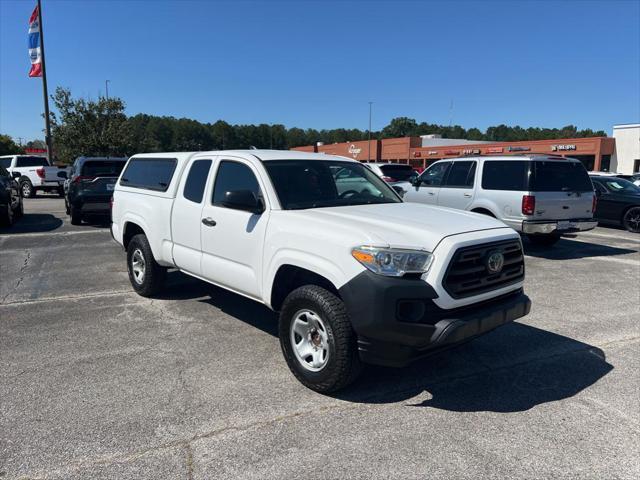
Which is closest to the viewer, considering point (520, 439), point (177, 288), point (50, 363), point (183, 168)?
point (520, 439)

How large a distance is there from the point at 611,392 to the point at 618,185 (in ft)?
41.4

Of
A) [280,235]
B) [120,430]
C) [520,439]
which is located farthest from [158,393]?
[520,439]

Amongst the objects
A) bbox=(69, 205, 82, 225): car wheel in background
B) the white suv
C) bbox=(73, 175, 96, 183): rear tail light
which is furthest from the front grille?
bbox=(69, 205, 82, 225): car wheel in background

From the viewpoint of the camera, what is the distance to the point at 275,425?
3.33 meters

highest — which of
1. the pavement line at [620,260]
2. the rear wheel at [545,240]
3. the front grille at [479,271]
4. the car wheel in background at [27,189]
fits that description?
the front grille at [479,271]

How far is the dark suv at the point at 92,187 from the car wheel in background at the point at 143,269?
659 cm

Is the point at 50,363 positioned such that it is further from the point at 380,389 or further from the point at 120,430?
the point at 380,389

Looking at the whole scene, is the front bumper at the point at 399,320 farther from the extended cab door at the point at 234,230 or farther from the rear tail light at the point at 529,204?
the rear tail light at the point at 529,204

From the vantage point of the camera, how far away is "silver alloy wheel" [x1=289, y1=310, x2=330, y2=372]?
373cm

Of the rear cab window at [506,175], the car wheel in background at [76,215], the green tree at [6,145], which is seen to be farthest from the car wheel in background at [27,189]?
the green tree at [6,145]

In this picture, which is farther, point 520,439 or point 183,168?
Answer: point 183,168

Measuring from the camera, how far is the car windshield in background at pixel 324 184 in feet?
14.7

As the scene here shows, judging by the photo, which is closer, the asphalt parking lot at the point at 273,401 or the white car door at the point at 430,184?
the asphalt parking lot at the point at 273,401

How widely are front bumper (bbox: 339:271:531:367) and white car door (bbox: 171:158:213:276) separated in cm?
227
